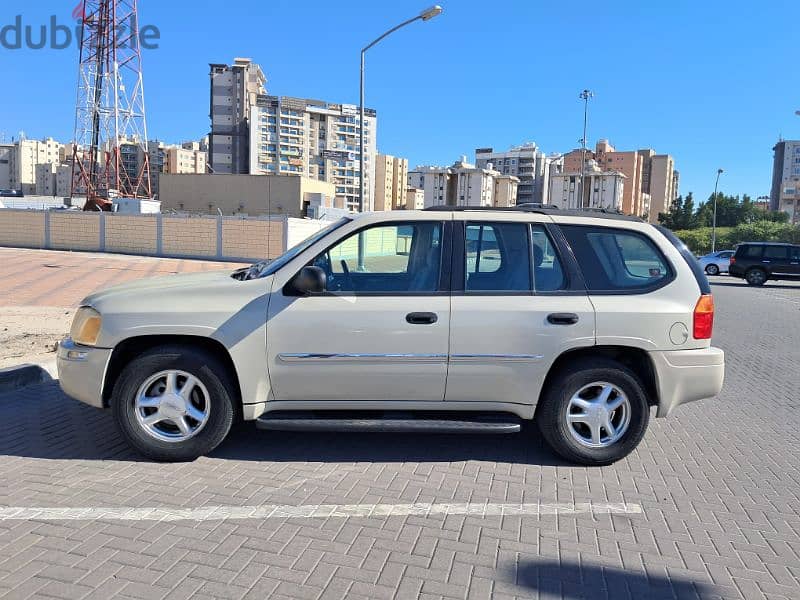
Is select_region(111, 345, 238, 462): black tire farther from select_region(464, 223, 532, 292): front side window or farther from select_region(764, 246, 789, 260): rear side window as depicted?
select_region(764, 246, 789, 260): rear side window

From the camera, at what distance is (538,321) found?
4.57 m

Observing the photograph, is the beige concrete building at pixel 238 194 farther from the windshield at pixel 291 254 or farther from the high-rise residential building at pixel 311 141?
the windshield at pixel 291 254

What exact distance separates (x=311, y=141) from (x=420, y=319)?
149 meters

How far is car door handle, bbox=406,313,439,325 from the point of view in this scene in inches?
177

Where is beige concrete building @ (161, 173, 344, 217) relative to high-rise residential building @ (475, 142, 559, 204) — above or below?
below

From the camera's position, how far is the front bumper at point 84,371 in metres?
4.52

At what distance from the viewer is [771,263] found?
27812 mm

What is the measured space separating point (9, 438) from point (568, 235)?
14.7 feet

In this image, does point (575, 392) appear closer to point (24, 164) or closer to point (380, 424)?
point (380, 424)

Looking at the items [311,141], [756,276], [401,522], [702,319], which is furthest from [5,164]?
[702,319]

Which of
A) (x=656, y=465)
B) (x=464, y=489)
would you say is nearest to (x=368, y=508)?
(x=464, y=489)

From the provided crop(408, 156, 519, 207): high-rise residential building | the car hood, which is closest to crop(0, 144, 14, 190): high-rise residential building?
crop(408, 156, 519, 207): high-rise residential building

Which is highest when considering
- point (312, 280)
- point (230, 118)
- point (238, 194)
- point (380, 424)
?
point (230, 118)

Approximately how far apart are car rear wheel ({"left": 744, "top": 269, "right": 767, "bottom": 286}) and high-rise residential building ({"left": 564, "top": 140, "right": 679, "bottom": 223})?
9812 centimetres
